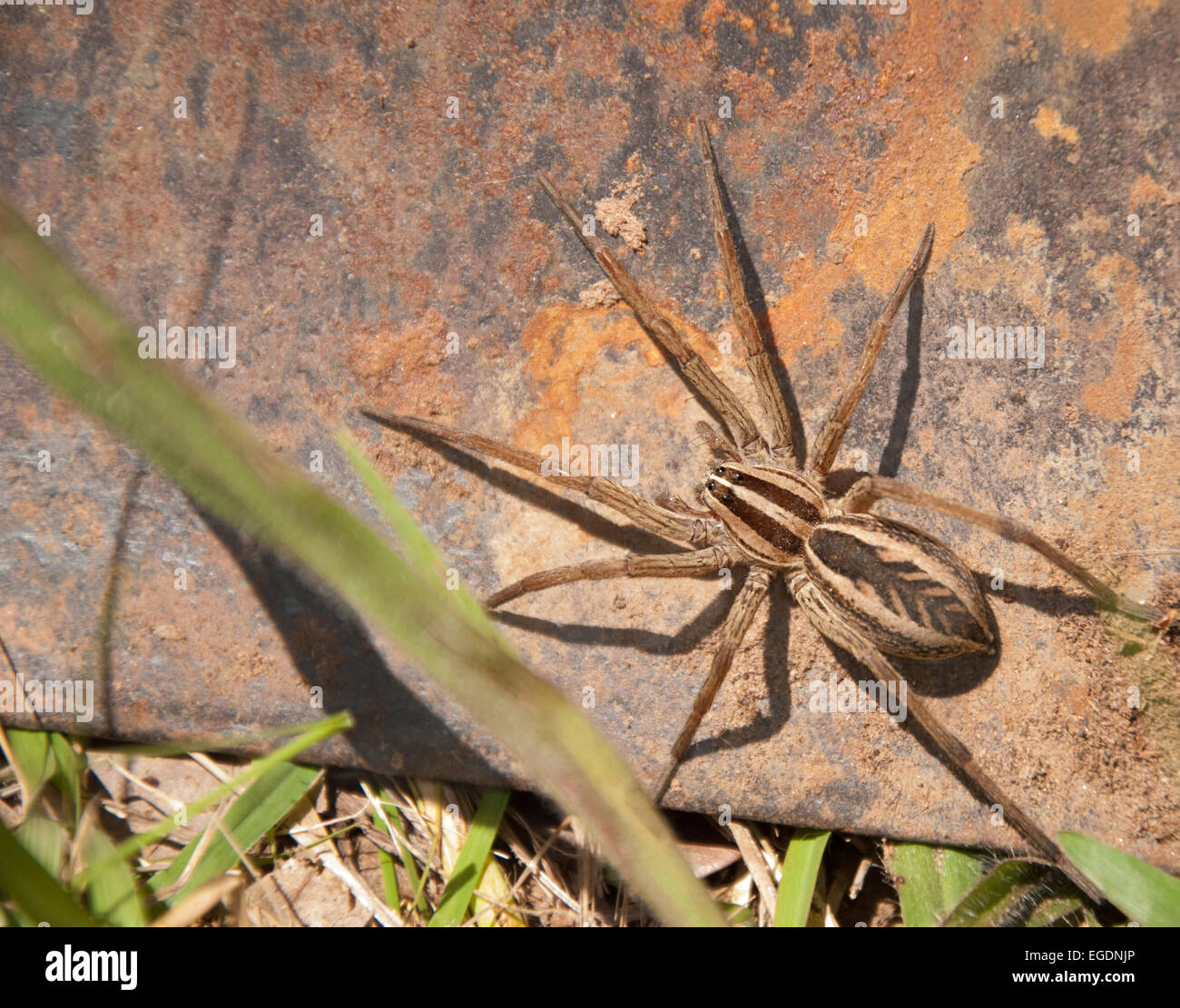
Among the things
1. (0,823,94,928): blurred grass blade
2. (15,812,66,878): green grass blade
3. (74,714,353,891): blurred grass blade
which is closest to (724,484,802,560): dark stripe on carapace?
(74,714,353,891): blurred grass blade

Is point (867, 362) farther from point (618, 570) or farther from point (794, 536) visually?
point (618, 570)

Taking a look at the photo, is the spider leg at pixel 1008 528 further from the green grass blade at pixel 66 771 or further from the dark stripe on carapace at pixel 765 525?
the green grass blade at pixel 66 771

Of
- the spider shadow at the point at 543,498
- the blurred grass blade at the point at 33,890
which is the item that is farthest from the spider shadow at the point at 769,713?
the blurred grass blade at the point at 33,890

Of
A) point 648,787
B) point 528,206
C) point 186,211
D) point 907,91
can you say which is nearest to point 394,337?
point 528,206

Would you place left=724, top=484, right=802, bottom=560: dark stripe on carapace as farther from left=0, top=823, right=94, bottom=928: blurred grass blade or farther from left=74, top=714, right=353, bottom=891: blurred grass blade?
left=0, top=823, right=94, bottom=928: blurred grass blade

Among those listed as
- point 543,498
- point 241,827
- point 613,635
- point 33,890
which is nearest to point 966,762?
point 613,635
